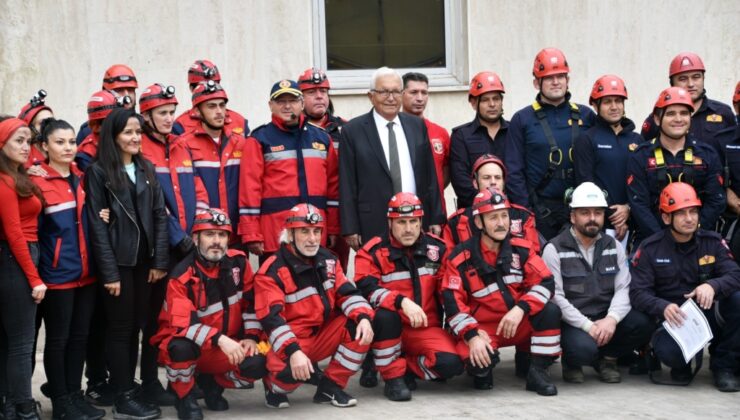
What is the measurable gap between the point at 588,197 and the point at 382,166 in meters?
1.49

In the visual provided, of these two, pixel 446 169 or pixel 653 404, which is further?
pixel 446 169

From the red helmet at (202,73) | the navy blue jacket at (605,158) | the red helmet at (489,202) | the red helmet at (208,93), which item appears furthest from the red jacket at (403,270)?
the red helmet at (202,73)

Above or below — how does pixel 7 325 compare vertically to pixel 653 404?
above

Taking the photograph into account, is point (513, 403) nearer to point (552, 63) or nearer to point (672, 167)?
point (672, 167)

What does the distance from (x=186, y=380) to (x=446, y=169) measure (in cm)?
281

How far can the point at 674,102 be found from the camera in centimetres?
728

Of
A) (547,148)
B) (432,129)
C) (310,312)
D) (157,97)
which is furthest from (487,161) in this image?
(157,97)

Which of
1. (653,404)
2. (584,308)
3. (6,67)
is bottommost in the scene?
(653,404)

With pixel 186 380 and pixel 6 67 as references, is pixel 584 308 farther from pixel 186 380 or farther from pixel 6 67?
pixel 6 67

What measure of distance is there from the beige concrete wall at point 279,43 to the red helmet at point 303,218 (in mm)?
2894

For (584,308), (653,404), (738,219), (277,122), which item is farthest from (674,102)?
(277,122)

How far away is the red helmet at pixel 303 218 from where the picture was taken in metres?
6.61

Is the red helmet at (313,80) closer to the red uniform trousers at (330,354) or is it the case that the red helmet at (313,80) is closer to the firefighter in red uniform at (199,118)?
the firefighter in red uniform at (199,118)

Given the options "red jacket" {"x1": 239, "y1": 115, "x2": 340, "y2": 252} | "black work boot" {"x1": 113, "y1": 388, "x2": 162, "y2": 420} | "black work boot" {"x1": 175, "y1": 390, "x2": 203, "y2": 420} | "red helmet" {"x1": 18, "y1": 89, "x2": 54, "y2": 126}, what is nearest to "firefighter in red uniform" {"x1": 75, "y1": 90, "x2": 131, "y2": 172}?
"red helmet" {"x1": 18, "y1": 89, "x2": 54, "y2": 126}
